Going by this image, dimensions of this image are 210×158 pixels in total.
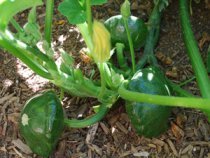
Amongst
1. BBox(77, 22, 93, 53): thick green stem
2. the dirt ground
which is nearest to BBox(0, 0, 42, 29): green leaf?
BBox(77, 22, 93, 53): thick green stem

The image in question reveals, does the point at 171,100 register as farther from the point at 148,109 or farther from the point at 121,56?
the point at 121,56

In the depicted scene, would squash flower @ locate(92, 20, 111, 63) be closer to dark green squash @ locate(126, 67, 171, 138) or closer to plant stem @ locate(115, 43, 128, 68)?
dark green squash @ locate(126, 67, 171, 138)

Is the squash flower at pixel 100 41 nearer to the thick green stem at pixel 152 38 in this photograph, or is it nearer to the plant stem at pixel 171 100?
the plant stem at pixel 171 100

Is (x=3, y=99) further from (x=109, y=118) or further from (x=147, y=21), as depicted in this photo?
(x=147, y=21)

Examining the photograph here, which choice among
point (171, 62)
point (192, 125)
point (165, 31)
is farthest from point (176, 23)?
point (192, 125)

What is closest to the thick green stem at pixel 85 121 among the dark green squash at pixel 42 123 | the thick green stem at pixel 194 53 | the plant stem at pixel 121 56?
the dark green squash at pixel 42 123
